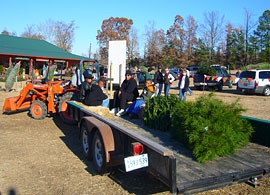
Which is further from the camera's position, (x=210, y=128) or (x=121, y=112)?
(x=121, y=112)

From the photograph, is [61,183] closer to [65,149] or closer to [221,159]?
[65,149]

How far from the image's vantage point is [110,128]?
4379 millimetres

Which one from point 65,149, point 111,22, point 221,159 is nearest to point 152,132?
point 221,159

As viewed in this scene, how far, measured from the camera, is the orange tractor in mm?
8445

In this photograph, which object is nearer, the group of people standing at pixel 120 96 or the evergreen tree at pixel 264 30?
the group of people standing at pixel 120 96

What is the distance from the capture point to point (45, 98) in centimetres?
920

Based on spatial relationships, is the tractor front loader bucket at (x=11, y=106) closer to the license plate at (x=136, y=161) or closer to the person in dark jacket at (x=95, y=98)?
the person in dark jacket at (x=95, y=98)

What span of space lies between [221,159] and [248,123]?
1138mm

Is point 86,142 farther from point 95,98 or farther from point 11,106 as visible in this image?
point 11,106

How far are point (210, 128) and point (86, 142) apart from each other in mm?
2598

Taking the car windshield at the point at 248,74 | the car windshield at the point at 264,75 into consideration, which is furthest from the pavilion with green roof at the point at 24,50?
the car windshield at the point at 264,75

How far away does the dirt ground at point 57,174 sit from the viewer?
4055 millimetres

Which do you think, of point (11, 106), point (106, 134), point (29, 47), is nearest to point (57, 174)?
point (106, 134)

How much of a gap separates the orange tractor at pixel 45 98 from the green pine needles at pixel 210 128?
4569 millimetres
